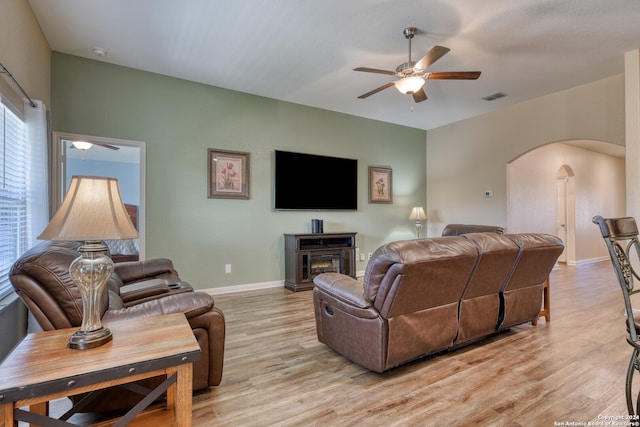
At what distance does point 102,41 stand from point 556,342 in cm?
527

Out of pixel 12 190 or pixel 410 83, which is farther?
pixel 410 83

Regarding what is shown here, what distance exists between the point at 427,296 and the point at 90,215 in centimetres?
192

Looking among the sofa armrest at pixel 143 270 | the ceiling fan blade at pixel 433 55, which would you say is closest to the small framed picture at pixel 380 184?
the ceiling fan blade at pixel 433 55

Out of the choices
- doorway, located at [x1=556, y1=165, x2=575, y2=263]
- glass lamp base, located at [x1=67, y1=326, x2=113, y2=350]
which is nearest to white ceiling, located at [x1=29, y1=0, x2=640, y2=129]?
glass lamp base, located at [x1=67, y1=326, x2=113, y2=350]

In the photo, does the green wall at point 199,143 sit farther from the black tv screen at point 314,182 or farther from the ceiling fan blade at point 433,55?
the ceiling fan blade at point 433,55

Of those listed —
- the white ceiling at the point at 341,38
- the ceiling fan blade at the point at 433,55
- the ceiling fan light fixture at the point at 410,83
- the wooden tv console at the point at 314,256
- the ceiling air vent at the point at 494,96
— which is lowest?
the wooden tv console at the point at 314,256

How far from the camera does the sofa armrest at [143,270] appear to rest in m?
2.97

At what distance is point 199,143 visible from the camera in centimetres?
438

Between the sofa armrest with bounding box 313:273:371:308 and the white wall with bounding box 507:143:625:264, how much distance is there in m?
4.37

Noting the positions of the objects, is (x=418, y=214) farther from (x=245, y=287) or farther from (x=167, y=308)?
(x=167, y=308)

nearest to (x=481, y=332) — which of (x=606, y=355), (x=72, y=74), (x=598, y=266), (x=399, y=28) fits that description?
(x=606, y=355)

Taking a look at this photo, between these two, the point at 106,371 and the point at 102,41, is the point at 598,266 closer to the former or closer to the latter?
the point at 106,371

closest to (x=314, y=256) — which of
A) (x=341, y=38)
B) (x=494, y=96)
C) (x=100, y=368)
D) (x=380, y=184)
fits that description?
(x=380, y=184)

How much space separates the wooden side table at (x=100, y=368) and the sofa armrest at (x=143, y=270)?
1658 mm
